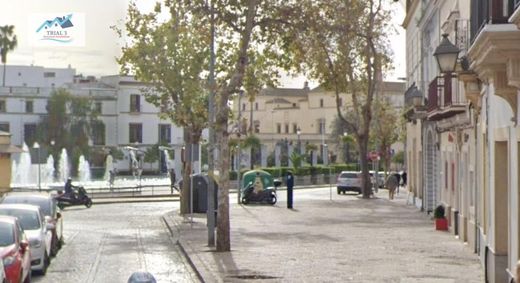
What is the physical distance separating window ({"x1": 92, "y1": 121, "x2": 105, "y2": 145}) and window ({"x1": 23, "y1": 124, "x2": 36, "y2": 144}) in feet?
17.0

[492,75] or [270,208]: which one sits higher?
[492,75]

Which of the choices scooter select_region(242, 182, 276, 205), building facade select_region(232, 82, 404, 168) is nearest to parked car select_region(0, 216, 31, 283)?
scooter select_region(242, 182, 276, 205)

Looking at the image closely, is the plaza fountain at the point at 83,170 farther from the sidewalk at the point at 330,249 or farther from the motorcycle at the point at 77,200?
the sidewalk at the point at 330,249

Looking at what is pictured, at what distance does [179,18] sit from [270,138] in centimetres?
9278

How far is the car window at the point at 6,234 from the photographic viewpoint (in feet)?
54.3

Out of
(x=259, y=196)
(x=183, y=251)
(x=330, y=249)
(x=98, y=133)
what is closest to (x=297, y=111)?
(x=98, y=133)

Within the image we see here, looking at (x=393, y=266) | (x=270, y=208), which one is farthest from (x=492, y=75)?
(x=270, y=208)

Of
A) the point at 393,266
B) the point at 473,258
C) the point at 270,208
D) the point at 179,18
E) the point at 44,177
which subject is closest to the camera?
the point at 393,266

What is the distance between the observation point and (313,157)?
300 feet

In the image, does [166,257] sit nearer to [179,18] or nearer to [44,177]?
[179,18]

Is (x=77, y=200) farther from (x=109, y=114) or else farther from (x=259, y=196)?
(x=109, y=114)

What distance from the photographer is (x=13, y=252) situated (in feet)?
52.9

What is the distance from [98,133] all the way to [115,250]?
67754 millimetres

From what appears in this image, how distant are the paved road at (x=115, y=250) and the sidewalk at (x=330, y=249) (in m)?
0.49
